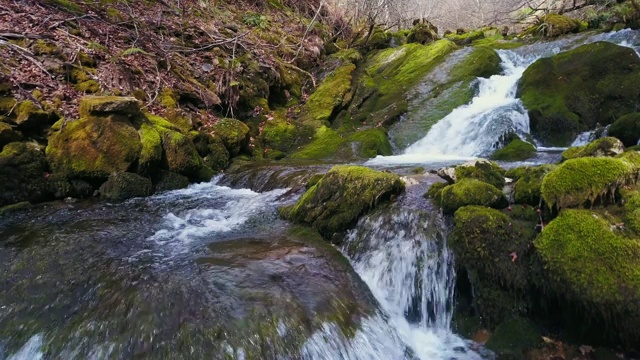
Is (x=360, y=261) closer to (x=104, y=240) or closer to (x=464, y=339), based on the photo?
(x=464, y=339)

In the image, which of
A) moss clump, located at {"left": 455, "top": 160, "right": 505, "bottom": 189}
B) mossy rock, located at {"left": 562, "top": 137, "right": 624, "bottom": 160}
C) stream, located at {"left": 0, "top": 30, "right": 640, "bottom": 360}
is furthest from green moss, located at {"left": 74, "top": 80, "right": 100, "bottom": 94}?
mossy rock, located at {"left": 562, "top": 137, "right": 624, "bottom": 160}

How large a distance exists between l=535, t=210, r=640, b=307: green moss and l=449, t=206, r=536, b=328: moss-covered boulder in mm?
261

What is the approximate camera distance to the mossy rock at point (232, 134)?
35.3ft

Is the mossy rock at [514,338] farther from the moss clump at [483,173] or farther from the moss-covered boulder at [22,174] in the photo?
the moss-covered boulder at [22,174]

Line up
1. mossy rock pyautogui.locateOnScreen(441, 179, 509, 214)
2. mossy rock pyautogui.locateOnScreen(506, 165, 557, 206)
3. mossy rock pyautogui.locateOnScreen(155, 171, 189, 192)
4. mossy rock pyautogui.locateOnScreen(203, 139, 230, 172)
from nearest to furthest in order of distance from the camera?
mossy rock pyautogui.locateOnScreen(506, 165, 557, 206)
mossy rock pyautogui.locateOnScreen(441, 179, 509, 214)
mossy rock pyautogui.locateOnScreen(155, 171, 189, 192)
mossy rock pyautogui.locateOnScreen(203, 139, 230, 172)

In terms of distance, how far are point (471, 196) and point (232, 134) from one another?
734 centimetres

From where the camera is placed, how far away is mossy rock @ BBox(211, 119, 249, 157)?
35.3 ft

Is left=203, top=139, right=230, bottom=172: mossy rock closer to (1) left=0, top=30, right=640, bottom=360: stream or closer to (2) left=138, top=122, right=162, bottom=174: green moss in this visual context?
(2) left=138, top=122, right=162, bottom=174: green moss

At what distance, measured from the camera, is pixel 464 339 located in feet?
14.2

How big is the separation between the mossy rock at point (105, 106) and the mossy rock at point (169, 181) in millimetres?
1513

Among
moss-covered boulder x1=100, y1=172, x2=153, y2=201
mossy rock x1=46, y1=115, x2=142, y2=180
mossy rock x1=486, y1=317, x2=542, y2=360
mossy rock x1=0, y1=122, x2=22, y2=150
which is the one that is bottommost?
mossy rock x1=486, y1=317, x2=542, y2=360

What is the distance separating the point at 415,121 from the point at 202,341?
10.7 m

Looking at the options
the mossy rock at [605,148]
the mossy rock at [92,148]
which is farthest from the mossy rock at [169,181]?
the mossy rock at [605,148]

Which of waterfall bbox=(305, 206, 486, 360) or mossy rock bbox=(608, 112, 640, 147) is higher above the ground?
mossy rock bbox=(608, 112, 640, 147)
